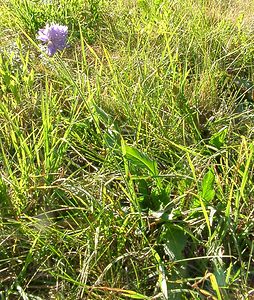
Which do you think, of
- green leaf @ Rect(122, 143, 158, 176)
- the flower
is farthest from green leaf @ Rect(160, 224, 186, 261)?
the flower

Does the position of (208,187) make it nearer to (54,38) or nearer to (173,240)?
(173,240)

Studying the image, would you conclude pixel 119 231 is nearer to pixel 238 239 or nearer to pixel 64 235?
pixel 64 235

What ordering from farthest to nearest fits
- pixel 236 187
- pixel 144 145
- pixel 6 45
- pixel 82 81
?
pixel 6 45 → pixel 82 81 → pixel 144 145 → pixel 236 187

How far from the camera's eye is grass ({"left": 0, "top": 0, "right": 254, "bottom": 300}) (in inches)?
45.1

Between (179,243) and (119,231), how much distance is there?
0.14 m

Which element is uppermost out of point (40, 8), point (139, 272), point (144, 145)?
point (40, 8)

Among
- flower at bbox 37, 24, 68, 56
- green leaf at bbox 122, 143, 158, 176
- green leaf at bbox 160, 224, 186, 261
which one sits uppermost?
flower at bbox 37, 24, 68, 56

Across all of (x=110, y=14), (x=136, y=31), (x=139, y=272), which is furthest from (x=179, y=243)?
(x=110, y=14)

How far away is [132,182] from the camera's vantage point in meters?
1.25

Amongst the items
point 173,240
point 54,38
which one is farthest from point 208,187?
point 54,38

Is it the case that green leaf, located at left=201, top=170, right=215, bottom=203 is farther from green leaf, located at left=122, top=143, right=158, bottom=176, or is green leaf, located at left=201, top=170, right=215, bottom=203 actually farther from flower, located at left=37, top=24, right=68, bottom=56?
flower, located at left=37, top=24, right=68, bottom=56

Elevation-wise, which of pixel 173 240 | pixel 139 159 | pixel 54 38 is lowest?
pixel 173 240

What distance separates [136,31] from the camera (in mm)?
1962

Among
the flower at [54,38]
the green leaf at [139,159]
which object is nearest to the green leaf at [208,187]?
the green leaf at [139,159]
